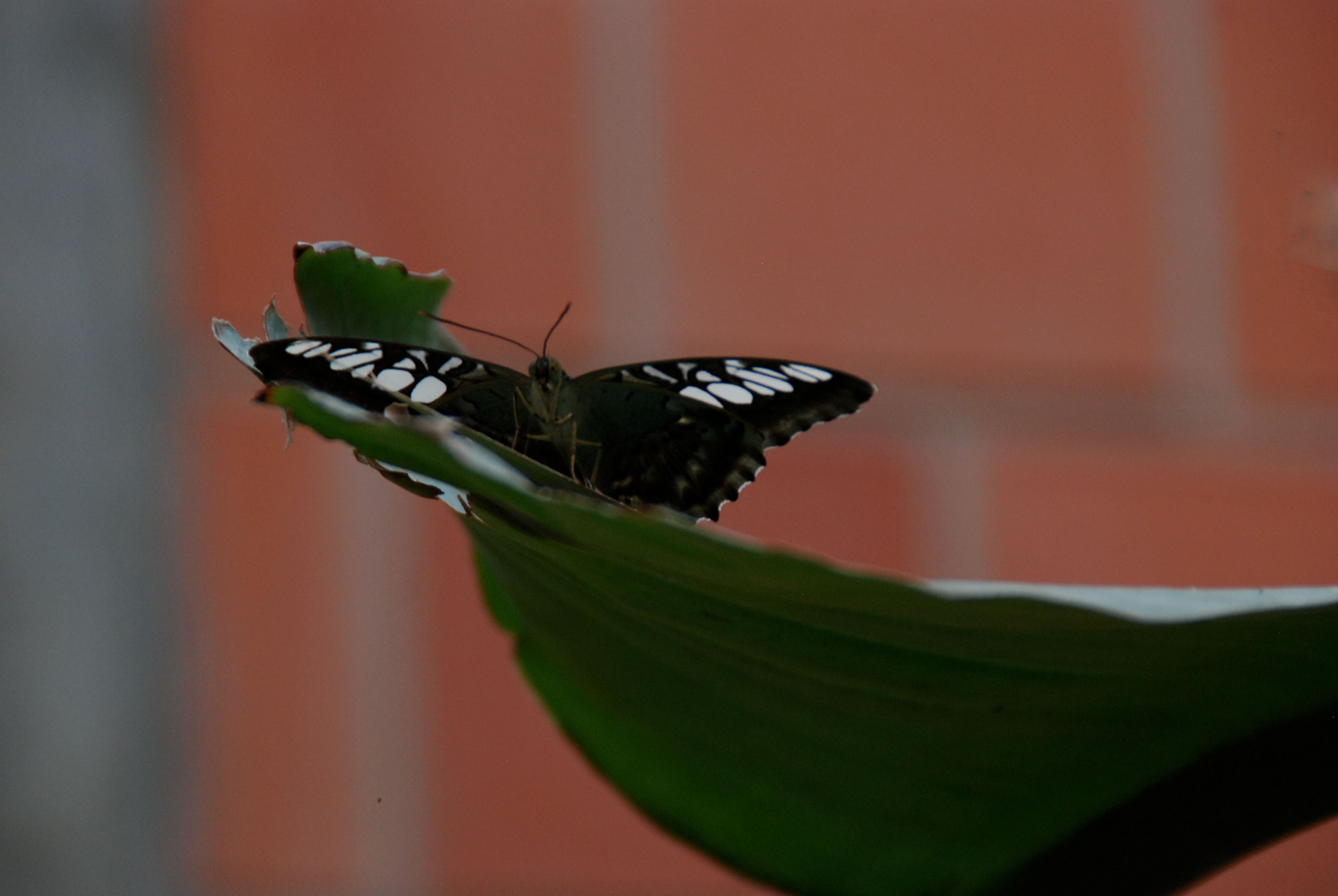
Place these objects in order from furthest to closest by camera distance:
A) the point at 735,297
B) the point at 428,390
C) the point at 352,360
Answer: the point at 735,297, the point at 428,390, the point at 352,360

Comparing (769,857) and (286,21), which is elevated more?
(286,21)

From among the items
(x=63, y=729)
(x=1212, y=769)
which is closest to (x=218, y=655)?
(x=63, y=729)

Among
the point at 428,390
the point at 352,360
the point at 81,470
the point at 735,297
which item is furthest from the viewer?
the point at 735,297

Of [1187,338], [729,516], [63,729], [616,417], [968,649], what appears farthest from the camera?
[1187,338]

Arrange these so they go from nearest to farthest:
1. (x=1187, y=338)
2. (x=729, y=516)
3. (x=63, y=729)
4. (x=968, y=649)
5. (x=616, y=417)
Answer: (x=968, y=649), (x=616, y=417), (x=63, y=729), (x=729, y=516), (x=1187, y=338)

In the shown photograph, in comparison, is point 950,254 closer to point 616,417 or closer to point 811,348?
point 811,348

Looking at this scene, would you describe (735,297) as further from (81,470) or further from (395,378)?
(395,378)

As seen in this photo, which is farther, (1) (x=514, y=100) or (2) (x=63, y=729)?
(1) (x=514, y=100)

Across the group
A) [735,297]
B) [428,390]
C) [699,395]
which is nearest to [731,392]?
[699,395]
